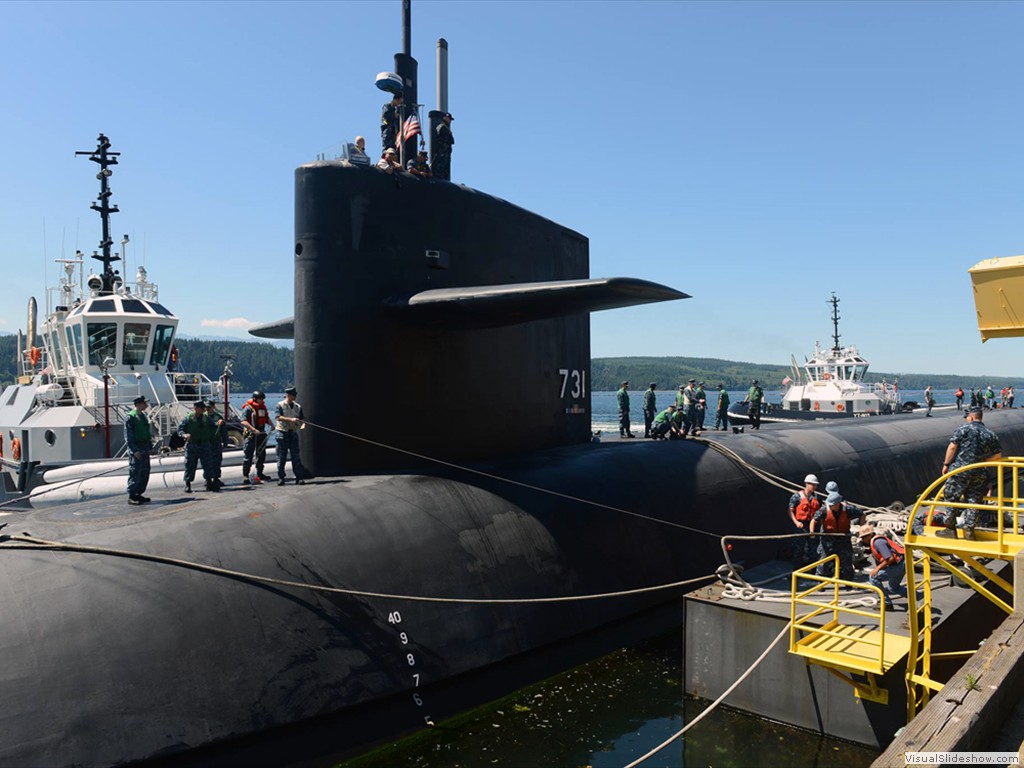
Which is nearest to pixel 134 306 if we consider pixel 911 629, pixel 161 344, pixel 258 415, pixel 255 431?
pixel 161 344

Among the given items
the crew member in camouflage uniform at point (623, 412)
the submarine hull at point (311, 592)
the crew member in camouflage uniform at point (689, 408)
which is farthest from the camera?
the crew member in camouflage uniform at point (623, 412)

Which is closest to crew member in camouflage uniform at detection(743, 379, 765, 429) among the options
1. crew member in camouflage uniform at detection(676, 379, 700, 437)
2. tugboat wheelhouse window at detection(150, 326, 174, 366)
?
crew member in camouflage uniform at detection(676, 379, 700, 437)

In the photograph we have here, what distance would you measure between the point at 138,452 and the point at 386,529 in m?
2.90

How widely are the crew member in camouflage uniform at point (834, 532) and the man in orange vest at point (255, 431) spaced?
21.5 ft

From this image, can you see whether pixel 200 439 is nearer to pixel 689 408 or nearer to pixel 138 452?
pixel 138 452

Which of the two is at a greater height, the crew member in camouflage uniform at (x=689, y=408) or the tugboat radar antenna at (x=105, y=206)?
the tugboat radar antenna at (x=105, y=206)

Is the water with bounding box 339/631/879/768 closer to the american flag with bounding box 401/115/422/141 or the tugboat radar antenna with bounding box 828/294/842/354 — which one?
the american flag with bounding box 401/115/422/141

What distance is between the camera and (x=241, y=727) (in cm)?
534

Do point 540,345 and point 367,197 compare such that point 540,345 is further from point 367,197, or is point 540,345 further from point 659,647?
point 659,647

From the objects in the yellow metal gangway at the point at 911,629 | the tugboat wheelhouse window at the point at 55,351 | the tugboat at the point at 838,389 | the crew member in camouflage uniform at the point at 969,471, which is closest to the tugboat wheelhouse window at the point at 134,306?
the tugboat wheelhouse window at the point at 55,351

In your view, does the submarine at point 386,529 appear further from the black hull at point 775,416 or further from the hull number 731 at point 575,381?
the black hull at point 775,416

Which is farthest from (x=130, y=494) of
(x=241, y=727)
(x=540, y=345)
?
(x=540, y=345)

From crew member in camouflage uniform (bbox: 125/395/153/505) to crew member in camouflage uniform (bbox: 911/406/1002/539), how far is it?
7.84 metres

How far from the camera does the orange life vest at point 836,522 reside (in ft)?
27.7
